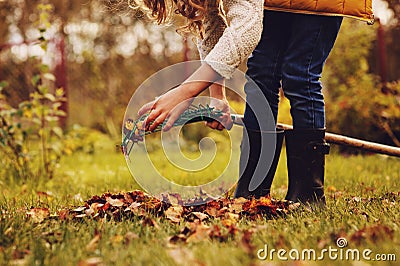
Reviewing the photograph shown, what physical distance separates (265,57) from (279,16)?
198 millimetres

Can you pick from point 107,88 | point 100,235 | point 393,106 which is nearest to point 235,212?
point 100,235

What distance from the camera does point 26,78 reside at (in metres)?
7.21

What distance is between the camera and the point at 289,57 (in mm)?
2320

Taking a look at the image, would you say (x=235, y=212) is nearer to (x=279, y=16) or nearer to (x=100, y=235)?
(x=100, y=235)

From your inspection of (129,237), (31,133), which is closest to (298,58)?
(129,237)

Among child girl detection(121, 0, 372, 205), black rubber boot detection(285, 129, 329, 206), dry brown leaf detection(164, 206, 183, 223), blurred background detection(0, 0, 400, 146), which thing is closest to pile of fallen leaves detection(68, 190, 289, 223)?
dry brown leaf detection(164, 206, 183, 223)

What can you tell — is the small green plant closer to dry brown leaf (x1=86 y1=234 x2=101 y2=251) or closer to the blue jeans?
the blue jeans

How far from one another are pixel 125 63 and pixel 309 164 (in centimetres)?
635

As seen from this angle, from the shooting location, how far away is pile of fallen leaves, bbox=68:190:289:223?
2141 mm

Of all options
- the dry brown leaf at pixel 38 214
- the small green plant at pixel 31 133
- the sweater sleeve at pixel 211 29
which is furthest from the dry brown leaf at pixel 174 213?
the small green plant at pixel 31 133

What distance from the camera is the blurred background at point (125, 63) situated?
18.0ft

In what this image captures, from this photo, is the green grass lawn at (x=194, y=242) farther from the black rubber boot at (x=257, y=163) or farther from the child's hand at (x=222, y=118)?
the child's hand at (x=222, y=118)

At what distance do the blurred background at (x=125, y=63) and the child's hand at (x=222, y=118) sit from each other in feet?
8.75

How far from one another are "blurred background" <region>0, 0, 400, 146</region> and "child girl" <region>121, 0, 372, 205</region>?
2564 mm
